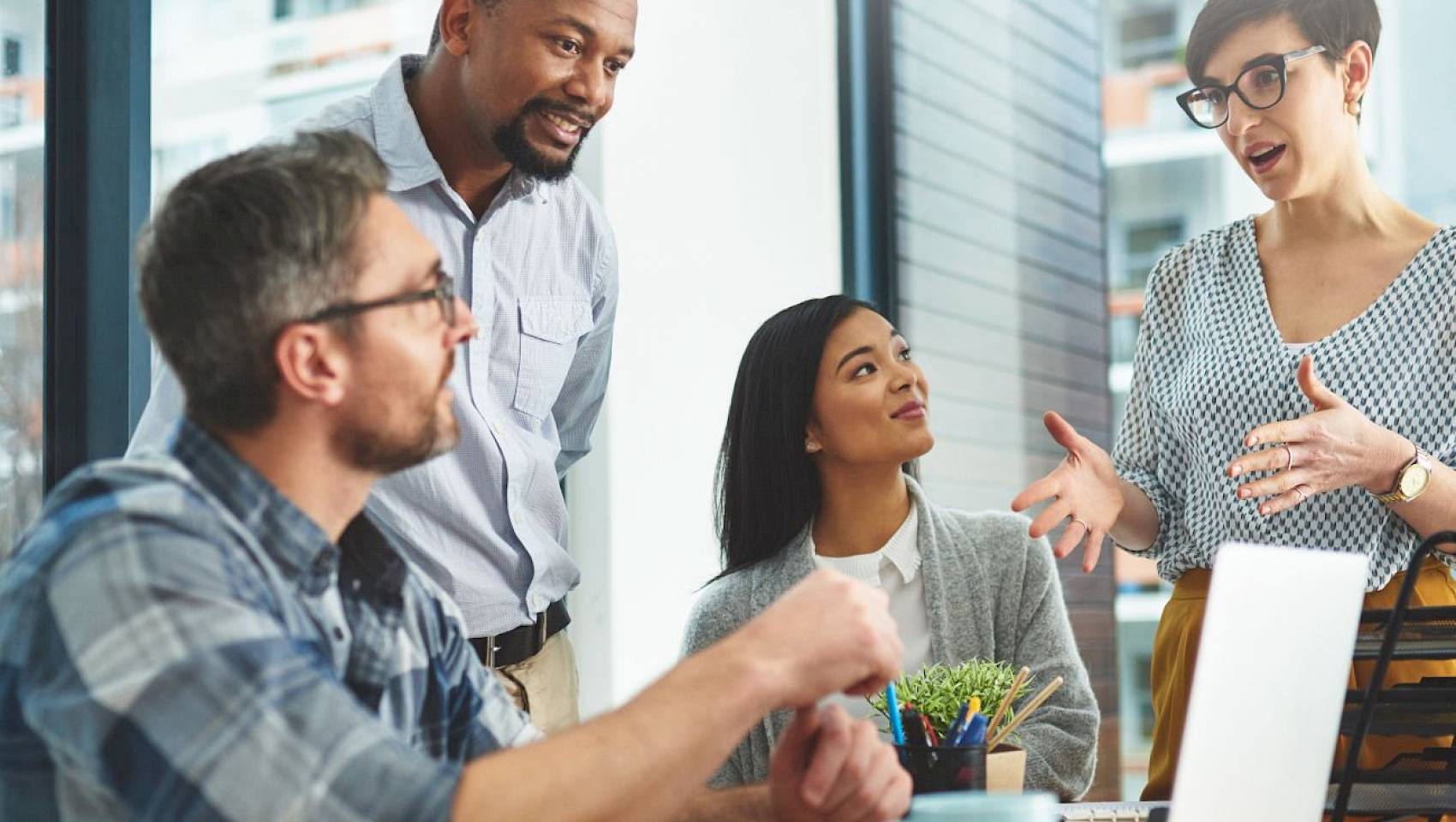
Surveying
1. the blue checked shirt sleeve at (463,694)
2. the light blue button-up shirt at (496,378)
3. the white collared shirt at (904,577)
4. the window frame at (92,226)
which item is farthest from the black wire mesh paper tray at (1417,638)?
the window frame at (92,226)

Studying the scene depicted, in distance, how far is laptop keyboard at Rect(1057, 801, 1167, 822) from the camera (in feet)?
4.63

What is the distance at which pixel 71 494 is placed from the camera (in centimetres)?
103

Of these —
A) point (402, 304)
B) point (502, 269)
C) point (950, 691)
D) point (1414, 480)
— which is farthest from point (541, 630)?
point (1414, 480)

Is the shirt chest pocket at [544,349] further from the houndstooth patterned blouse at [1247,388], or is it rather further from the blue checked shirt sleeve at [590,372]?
the houndstooth patterned blouse at [1247,388]

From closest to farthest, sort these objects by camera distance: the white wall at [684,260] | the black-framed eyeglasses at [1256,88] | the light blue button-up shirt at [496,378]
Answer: the black-framed eyeglasses at [1256,88]
the light blue button-up shirt at [496,378]
the white wall at [684,260]

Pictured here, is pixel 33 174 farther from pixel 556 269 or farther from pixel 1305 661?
pixel 1305 661

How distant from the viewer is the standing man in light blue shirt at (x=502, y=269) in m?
1.96

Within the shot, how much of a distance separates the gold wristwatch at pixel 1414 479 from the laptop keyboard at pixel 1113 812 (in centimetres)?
45

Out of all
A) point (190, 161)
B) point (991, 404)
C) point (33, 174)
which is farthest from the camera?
point (991, 404)

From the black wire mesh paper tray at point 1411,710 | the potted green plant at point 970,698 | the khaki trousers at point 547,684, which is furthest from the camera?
the khaki trousers at point 547,684

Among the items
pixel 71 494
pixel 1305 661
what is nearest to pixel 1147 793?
pixel 1305 661

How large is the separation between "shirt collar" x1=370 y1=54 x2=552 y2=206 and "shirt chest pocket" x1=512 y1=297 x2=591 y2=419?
176mm

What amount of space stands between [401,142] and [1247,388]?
3.91 ft

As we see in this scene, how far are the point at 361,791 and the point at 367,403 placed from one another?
34 cm
